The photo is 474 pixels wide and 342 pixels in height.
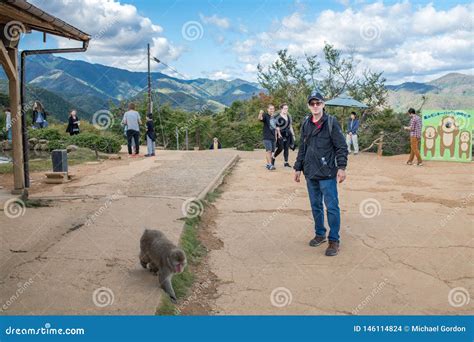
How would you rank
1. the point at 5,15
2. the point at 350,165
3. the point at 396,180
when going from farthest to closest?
the point at 350,165 → the point at 396,180 → the point at 5,15

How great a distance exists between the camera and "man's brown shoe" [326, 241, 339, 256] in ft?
18.0

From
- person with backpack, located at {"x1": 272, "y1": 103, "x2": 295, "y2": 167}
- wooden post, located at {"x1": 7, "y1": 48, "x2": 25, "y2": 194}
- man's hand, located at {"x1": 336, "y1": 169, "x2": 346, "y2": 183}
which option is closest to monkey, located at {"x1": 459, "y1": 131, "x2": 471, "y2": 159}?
person with backpack, located at {"x1": 272, "y1": 103, "x2": 295, "y2": 167}

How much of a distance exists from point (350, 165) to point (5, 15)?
402 inches

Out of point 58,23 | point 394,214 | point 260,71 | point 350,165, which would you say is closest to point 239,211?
point 394,214

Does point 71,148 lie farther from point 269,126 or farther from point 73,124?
point 269,126

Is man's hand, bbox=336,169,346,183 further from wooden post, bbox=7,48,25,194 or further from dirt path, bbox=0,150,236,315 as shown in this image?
wooden post, bbox=7,48,25,194

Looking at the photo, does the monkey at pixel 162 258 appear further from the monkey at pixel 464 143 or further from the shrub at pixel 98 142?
the monkey at pixel 464 143

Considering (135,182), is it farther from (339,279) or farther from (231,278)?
(339,279)

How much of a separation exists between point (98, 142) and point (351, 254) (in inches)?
527

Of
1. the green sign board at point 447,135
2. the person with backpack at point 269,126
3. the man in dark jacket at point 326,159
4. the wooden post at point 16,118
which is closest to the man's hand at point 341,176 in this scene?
the man in dark jacket at point 326,159

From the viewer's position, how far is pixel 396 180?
11.2 m

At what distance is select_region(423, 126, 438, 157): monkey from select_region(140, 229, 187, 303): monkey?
1326 centimetres

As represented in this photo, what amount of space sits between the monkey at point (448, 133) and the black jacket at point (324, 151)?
37.7ft

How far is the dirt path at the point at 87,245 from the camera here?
3.85 metres
